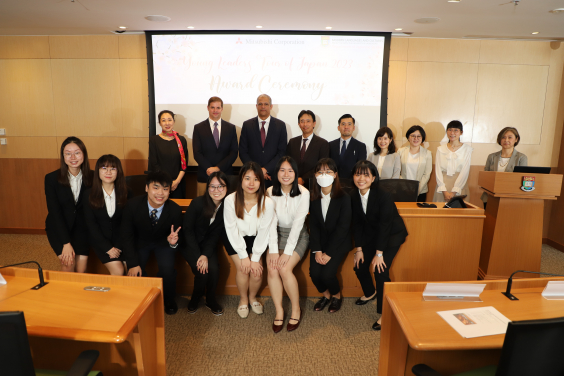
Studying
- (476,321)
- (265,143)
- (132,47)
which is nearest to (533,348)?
(476,321)

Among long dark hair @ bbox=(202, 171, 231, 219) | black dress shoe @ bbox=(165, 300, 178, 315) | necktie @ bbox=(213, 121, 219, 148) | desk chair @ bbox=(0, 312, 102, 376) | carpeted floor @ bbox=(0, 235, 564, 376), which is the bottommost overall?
carpeted floor @ bbox=(0, 235, 564, 376)

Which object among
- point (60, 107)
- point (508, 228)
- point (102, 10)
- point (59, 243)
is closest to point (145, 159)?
point (60, 107)

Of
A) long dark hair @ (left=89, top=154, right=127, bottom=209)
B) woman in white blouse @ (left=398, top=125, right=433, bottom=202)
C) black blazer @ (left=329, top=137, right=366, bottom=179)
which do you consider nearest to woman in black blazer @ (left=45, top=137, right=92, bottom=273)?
long dark hair @ (left=89, top=154, right=127, bottom=209)

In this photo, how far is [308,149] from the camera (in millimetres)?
4102

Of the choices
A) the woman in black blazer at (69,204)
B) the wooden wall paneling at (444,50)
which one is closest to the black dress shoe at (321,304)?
the woman in black blazer at (69,204)

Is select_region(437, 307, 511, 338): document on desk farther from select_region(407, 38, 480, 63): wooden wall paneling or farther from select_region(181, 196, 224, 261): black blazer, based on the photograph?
A: select_region(407, 38, 480, 63): wooden wall paneling

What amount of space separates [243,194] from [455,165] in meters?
2.94

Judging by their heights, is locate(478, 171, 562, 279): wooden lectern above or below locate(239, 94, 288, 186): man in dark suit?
below

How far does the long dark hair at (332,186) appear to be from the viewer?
2.89 metres

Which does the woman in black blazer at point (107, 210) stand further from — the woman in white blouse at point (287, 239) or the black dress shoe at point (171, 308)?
the woman in white blouse at point (287, 239)

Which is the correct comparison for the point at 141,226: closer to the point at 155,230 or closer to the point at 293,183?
the point at 155,230

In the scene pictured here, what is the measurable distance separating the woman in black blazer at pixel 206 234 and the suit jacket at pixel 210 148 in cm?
136

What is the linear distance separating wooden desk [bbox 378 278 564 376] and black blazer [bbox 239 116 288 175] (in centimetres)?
260

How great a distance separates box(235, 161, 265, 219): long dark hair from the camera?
9.12 ft
